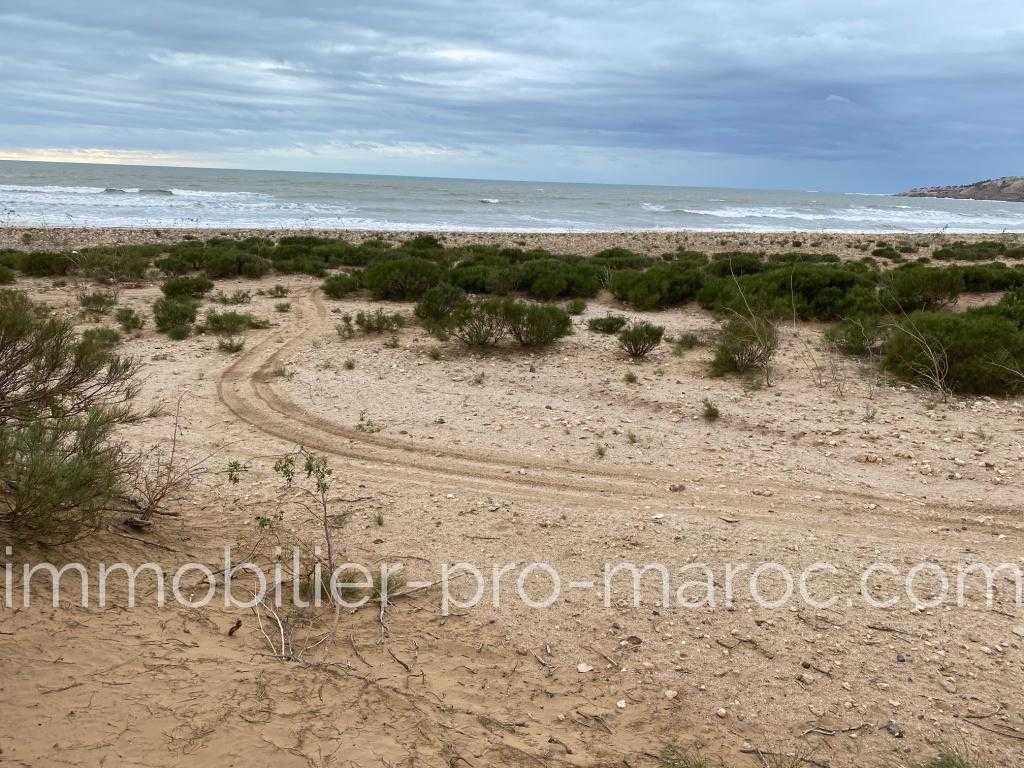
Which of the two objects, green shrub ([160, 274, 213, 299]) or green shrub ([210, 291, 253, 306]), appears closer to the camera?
green shrub ([210, 291, 253, 306])

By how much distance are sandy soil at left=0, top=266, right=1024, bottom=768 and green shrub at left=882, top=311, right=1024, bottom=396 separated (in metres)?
0.37

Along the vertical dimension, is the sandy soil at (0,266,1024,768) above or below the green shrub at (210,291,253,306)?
below

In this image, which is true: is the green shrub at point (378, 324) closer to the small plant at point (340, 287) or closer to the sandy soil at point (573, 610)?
the sandy soil at point (573, 610)

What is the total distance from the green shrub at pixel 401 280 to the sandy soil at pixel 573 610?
575cm

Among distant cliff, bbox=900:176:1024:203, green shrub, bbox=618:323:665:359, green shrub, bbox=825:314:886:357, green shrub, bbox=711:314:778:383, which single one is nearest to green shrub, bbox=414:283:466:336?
green shrub, bbox=618:323:665:359

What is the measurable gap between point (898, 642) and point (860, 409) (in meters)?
4.16

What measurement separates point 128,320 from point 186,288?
9.64 ft

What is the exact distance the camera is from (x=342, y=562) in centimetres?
430

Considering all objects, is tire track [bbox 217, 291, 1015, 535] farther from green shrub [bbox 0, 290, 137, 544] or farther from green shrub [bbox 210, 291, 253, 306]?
green shrub [bbox 210, 291, 253, 306]

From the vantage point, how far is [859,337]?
946 cm

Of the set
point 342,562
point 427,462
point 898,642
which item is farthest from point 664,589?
point 427,462

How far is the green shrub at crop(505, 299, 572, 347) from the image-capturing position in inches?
384

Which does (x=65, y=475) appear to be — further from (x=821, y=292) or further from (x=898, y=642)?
(x=821, y=292)

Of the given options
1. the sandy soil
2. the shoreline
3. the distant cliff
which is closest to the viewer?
the sandy soil
